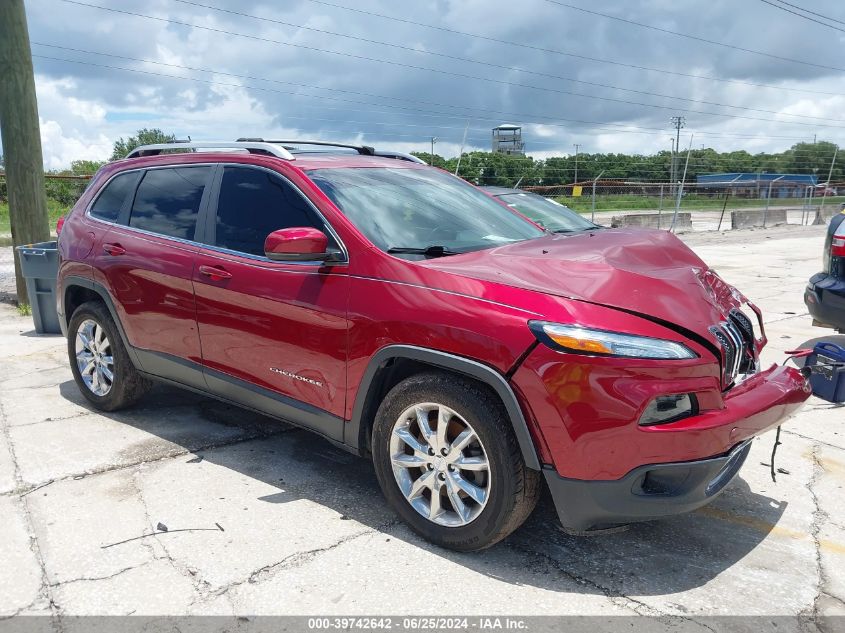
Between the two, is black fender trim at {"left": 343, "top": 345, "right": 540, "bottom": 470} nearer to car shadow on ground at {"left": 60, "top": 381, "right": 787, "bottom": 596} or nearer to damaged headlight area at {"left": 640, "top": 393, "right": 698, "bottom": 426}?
damaged headlight area at {"left": 640, "top": 393, "right": 698, "bottom": 426}

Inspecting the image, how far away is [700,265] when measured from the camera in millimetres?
3469

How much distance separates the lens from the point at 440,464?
3.03 m

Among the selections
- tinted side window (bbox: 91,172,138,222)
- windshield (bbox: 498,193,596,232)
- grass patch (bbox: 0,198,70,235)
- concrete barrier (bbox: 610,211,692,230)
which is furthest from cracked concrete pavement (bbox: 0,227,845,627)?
concrete barrier (bbox: 610,211,692,230)

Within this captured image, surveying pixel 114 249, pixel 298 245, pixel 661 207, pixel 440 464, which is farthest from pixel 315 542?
pixel 661 207

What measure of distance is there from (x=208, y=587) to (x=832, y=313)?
4.77 metres

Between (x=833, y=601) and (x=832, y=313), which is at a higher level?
(x=832, y=313)

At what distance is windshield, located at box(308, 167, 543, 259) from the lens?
135 inches

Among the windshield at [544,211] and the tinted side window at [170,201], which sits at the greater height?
the tinted side window at [170,201]

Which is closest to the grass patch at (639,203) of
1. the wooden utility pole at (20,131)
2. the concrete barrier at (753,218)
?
the concrete barrier at (753,218)

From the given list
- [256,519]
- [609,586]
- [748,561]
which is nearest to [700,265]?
[748,561]

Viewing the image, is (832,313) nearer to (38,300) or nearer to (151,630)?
(151,630)

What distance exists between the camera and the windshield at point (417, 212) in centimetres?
343

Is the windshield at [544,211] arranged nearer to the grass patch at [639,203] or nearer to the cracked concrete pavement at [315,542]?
the cracked concrete pavement at [315,542]

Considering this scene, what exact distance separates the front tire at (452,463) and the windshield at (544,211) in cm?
530
